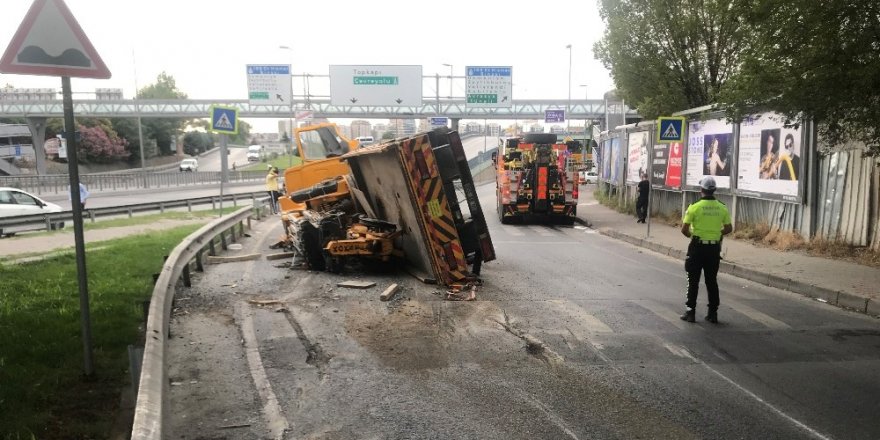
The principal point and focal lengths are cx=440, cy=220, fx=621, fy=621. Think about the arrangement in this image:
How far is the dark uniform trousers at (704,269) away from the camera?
737cm

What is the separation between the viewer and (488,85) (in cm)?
3697

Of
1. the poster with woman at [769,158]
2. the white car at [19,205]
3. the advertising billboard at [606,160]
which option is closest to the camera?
the poster with woman at [769,158]

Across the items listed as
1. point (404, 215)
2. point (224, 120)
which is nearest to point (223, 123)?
point (224, 120)

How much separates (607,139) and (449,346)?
76.8 feet

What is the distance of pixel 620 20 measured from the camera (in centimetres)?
1820

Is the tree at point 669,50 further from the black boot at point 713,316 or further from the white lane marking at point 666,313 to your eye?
the black boot at point 713,316

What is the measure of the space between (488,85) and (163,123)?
57.3 m

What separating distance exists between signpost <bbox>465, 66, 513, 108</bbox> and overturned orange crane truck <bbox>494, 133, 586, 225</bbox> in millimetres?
18312

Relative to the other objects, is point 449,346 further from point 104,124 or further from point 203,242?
point 104,124

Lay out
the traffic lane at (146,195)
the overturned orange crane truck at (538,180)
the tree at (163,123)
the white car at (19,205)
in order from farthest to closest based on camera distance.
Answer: the tree at (163,123), the traffic lane at (146,195), the overturned orange crane truck at (538,180), the white car at (19,205)

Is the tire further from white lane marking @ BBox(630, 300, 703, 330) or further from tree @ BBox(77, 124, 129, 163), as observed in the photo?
tree @ BBox(77, 124, 129, 163)

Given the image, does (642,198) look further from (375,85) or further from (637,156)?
(375,85)

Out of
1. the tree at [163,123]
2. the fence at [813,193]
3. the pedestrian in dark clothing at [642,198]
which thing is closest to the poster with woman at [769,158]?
the fence at [813,193]

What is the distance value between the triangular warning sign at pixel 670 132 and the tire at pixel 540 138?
5.07 metres
